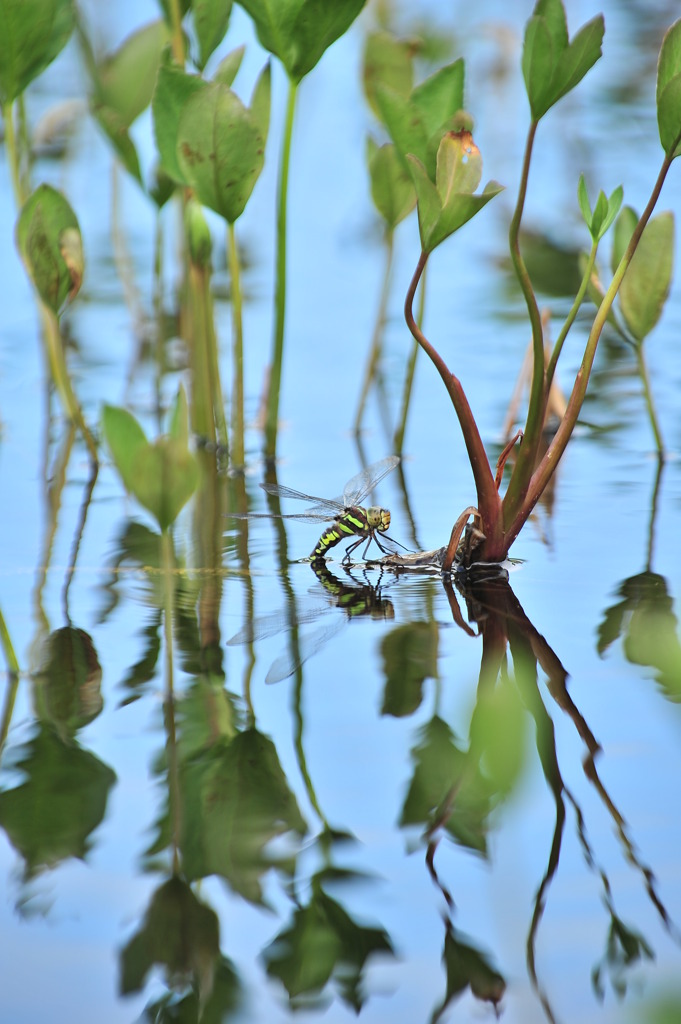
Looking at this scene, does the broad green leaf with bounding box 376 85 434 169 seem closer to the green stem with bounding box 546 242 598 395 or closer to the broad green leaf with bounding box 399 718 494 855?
the green stem with bounding box 546 242 598 395

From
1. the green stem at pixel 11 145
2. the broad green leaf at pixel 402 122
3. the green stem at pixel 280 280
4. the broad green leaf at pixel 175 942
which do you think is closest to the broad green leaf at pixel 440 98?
the broad green leaf at pixel 402 122

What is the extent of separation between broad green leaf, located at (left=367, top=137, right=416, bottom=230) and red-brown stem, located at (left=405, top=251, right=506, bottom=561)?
0.67 m

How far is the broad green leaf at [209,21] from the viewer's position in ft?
6.15

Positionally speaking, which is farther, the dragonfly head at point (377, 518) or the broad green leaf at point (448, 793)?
the dragonfly head at point (377, 518)

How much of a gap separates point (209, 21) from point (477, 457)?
100 cm

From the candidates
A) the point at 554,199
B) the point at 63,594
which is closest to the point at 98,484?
the point at 63,594

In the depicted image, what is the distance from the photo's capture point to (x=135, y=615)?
131 centimetres

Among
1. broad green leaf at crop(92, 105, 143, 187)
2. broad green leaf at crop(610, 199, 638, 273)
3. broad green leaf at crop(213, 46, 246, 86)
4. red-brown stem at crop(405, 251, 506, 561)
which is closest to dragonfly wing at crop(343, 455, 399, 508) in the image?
red-brown stem at crop(405, 251, 506, 561)

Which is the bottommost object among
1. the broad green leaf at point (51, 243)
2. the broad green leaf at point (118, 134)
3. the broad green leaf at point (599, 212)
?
the broad green leaf at point (599, 212)

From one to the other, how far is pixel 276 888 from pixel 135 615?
58 cm

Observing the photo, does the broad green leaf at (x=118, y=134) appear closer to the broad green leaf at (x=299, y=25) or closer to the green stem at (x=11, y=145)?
the green stem at (x=11, y=145)

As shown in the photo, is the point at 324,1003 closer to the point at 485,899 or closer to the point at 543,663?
the point at 485,899

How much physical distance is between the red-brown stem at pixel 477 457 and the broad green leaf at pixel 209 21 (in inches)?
31.0

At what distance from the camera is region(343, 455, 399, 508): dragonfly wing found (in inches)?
66.1
